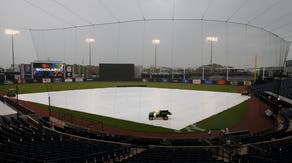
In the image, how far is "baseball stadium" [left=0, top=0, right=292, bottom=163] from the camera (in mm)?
10961

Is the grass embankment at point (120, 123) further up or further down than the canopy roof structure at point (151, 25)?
further down

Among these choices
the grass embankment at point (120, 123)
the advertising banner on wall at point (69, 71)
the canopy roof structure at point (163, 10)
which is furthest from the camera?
the advertising banner on wall at point (69, 71)

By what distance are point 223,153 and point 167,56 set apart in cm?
5310

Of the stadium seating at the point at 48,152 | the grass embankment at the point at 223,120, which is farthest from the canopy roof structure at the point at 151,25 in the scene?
the stadium seating at the point at 48,152

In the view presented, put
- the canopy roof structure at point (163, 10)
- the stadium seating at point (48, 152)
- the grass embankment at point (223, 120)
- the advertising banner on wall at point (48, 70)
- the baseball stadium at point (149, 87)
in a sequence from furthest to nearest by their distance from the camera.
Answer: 1. the advertising banner on wall at point (48, 70)
2. the canopy roof structure at point (163, 10)
3. the grass embankment at point (223, 120)
4. the baseball stadium at point (149, 87)
5. the stadium seating at point (48, 152)

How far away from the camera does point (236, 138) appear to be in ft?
40.5

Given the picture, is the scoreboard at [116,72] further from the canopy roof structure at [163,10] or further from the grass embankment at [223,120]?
the grass embankment at [223,120]

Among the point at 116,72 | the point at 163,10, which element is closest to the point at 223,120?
the point at 163,10

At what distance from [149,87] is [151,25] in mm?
15733

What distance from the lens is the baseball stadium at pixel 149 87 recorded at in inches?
432

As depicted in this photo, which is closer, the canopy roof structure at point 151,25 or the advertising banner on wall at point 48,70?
the canopy roof structure at point 151,25

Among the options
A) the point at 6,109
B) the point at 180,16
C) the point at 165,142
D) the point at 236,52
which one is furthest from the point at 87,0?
the point at 236,52

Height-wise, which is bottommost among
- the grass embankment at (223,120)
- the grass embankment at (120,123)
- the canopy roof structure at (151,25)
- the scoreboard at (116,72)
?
the grass embankment at (120,123)

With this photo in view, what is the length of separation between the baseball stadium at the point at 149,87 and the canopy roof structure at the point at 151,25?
0.26 m
